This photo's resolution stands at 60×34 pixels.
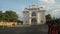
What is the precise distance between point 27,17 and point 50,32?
4509 centimetres

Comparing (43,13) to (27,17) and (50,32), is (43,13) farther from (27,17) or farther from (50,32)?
(50,32)

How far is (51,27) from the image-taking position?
3.27 metres

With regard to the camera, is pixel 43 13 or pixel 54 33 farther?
pixel 43 13

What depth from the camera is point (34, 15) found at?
48.5 metres

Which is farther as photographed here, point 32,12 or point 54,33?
point 32,12

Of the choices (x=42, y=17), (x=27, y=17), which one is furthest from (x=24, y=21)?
(x=42, y=17)

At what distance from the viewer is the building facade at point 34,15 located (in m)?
47.8

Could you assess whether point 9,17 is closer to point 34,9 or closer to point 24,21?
point 24,21

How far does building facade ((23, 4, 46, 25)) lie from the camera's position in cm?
4778

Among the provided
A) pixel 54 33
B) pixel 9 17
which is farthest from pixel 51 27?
pixel 9 17

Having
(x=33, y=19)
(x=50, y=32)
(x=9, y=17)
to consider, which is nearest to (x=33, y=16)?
(x=33, y=19)

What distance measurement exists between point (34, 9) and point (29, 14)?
1.94 meters

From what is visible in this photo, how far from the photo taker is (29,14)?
160 ft

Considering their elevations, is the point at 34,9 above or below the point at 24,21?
above
